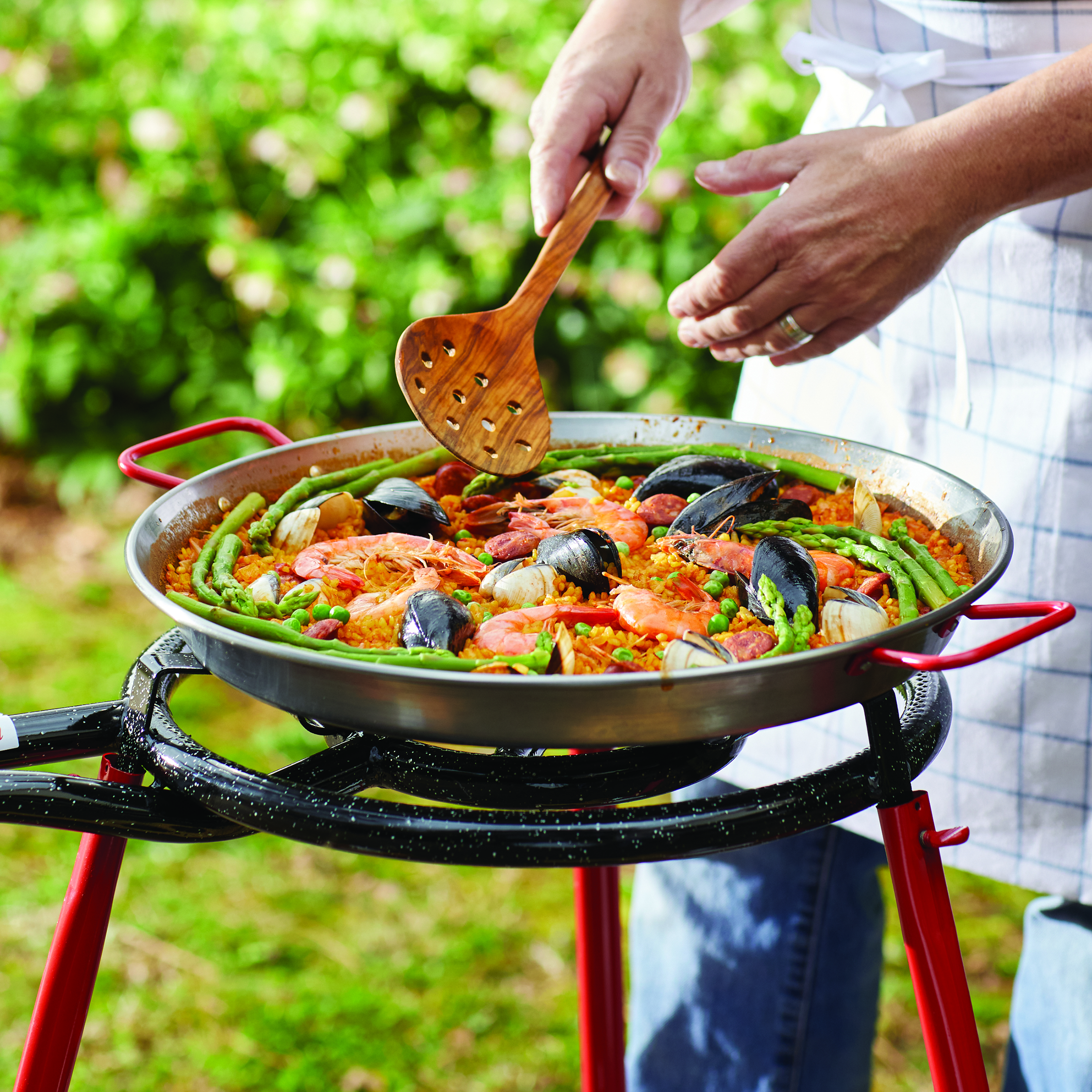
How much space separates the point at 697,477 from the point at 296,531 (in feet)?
1.75

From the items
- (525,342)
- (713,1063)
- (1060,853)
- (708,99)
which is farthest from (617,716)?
(708,99)

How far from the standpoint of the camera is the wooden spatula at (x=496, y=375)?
1438 millimetres

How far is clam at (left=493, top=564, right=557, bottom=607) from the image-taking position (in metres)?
1.25

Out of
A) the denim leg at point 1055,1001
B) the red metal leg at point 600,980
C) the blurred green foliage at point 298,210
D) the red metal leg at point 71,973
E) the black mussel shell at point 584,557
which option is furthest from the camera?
the blurred green foliage at point 298,210

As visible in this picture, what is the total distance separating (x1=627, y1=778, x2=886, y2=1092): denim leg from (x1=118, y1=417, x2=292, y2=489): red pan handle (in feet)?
3.21

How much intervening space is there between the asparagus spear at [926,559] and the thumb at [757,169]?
470 millimetres

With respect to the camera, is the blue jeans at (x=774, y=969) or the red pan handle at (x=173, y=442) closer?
the red pan handle at (x=173, y=442)

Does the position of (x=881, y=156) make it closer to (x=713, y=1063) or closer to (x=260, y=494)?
(x=260, y=494)

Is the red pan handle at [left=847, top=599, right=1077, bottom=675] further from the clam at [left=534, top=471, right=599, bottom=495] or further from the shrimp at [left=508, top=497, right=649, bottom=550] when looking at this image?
the clam at [left=534, top=471, right=599, bottom=495]

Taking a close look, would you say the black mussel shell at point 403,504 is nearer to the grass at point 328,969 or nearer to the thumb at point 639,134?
the thumb at point 639,134

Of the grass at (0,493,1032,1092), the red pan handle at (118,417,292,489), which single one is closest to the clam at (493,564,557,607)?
the red pan handle at (118,417,292,489)

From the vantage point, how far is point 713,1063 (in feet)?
6.84

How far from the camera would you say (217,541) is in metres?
1.36

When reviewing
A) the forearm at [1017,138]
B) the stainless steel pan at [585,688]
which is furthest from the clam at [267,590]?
the forearm at [1017,138]
